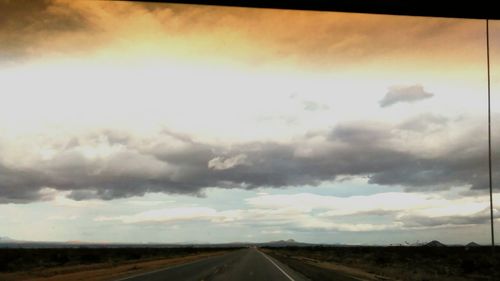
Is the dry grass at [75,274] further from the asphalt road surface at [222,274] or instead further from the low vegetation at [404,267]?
the low vegetation at [404,267]

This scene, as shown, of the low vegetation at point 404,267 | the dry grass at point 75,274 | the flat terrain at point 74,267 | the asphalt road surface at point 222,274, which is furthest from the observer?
the low vegetation at point 404,267

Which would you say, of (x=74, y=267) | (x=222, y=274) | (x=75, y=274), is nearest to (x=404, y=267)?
(x=222, y=274)

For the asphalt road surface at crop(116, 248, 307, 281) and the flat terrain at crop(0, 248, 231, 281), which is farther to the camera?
the flat terrain at crop(0, 248, 231, 281)

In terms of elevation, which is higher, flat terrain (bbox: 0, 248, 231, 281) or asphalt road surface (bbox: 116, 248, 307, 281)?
asphalt road surface (bbox: 116, 248, 307, 281)

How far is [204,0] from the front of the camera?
16.8ft

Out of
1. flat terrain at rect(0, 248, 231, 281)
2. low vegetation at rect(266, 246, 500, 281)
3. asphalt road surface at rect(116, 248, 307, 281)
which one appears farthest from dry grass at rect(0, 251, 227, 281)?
low vegetation at rect(266, 246, 500, 281)

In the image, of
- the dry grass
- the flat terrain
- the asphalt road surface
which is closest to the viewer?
the asphalt road surface

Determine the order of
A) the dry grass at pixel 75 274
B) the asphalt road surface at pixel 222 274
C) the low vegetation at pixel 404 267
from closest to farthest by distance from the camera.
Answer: the asphalt road surface at pixel 222 274, the dry grass at pixel 75 274, the low vegetation at pixel 404 267

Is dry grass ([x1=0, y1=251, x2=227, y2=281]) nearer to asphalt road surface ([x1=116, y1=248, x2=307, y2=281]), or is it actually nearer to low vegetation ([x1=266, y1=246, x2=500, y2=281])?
asphalt road surface ([x1=116, y1=248, x2=307, y2=281])

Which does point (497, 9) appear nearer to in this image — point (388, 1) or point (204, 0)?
point (388, 1)

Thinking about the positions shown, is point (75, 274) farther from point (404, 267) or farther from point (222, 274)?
point (404, 267)

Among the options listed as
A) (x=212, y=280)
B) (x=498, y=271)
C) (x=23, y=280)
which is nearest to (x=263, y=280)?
(x=212, y=280)

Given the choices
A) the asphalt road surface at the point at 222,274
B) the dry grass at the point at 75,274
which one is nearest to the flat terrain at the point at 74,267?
the dry grass at the point at 75,274

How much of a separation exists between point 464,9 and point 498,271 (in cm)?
3959
